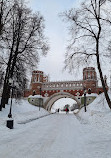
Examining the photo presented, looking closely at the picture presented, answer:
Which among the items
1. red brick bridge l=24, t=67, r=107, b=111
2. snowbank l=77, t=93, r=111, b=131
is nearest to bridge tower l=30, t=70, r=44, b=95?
red brick bridge l=24, t=67, r=107, b=111

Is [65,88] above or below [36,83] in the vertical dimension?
below

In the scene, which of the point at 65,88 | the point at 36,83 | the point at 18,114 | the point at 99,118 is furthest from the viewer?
the point at 36,83

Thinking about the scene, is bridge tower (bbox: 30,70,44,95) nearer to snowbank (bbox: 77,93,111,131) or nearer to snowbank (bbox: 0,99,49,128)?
snowbank (bbox: 0,99,49,128)

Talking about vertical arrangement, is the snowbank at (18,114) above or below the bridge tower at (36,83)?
below

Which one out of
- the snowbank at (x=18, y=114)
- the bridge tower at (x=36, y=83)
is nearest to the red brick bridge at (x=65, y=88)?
the bridge tower at (x=36, y=83)

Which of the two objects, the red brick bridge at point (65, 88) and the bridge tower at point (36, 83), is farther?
the bridge tower at point (36, 83)

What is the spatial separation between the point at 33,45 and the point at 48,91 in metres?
26.1

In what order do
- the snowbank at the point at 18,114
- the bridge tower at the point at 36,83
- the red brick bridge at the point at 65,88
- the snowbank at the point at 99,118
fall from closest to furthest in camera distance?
1. the snowbank at the point at 99,118
2. the snowbank at the point at 18,114
3. the red brick bridge at the point at 65,88
4. the bridge tower at the point at 36,83

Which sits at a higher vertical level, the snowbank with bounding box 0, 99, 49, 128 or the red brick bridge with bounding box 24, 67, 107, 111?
the red brick bridge with bounding box 24, 67, 107, 111

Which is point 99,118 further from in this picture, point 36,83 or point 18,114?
point 36,83

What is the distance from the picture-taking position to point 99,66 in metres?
10.8

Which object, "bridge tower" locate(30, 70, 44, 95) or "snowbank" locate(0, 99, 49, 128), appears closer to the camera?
"snowbank" locate(0, 99, 49, 128)

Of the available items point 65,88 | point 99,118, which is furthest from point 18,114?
point 65,88

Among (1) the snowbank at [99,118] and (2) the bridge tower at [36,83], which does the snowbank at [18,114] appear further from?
(2) the bridge tower at [36,83]
